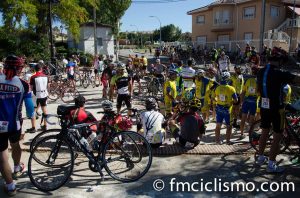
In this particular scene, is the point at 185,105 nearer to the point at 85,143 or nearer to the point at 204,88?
the point at 204,88

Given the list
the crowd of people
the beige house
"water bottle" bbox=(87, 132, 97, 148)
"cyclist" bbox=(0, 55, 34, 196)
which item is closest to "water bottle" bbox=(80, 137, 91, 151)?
"water bottle" bbox=(87, 132, 97, 148)

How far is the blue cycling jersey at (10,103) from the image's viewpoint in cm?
477

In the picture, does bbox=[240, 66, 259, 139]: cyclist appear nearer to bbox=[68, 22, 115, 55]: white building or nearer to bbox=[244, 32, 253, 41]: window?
bbox=[244, 32, 253, 41]: window

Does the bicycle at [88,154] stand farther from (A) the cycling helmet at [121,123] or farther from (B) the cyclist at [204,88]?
(B) the cyclist at [204,88]

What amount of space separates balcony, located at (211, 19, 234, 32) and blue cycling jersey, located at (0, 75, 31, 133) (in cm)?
3673

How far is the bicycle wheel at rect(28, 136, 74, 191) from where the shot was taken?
4.90 meters

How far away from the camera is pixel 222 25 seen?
39.1 metres

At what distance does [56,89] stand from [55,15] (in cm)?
2191

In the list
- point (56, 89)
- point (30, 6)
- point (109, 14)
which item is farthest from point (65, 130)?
point (109, 14)

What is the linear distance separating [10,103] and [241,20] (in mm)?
36534

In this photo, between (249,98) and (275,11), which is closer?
(249,98)

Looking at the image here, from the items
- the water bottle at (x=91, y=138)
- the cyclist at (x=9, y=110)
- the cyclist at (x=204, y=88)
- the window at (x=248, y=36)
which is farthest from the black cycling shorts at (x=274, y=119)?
the window at (x=248, y=36)

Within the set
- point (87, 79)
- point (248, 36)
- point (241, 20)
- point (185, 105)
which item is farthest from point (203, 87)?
point (241, 20)

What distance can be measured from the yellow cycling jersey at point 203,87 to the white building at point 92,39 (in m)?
32.3
